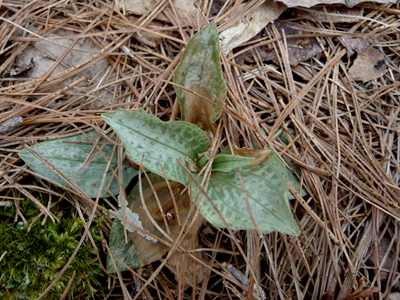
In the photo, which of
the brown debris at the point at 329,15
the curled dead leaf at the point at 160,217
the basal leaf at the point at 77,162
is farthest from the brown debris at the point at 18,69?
the brown debris at the point at 329,15

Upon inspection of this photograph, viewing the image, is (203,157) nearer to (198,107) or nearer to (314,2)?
(198,107)

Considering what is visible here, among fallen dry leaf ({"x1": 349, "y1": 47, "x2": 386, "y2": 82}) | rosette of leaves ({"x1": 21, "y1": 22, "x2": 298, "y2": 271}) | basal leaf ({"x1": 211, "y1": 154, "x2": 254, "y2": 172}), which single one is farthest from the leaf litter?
basal leaf ({"x1": 211, "y1": 154, "x2": 254, "y2": 172})

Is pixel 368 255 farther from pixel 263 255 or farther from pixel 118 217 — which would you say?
pixel 118 217

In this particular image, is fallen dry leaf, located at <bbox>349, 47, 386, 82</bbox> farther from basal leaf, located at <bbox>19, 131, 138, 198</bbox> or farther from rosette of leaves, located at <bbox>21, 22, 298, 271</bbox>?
basal leaf, located at <bbox>19, 131, 138, 198</bbox>

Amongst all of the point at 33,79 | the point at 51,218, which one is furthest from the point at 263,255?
the point at 33,79

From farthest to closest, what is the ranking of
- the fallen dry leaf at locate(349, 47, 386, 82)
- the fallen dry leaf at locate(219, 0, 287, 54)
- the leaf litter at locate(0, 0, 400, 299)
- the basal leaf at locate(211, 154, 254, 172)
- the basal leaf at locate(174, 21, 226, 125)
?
1. the fallen dry leaf at locate(349, 47, 386, 82)
2. the fallen dry leaf at locate(219, 0, 287, 54)
3. the leaf litter at locate(0, 0, 400, 299)
4. the basal leaf at locate(174, 21, 226, 125)
5. the basal leaf at locate(211, 154, 254, 172)

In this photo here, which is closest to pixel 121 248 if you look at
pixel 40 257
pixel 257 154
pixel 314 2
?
pixel 40 257
